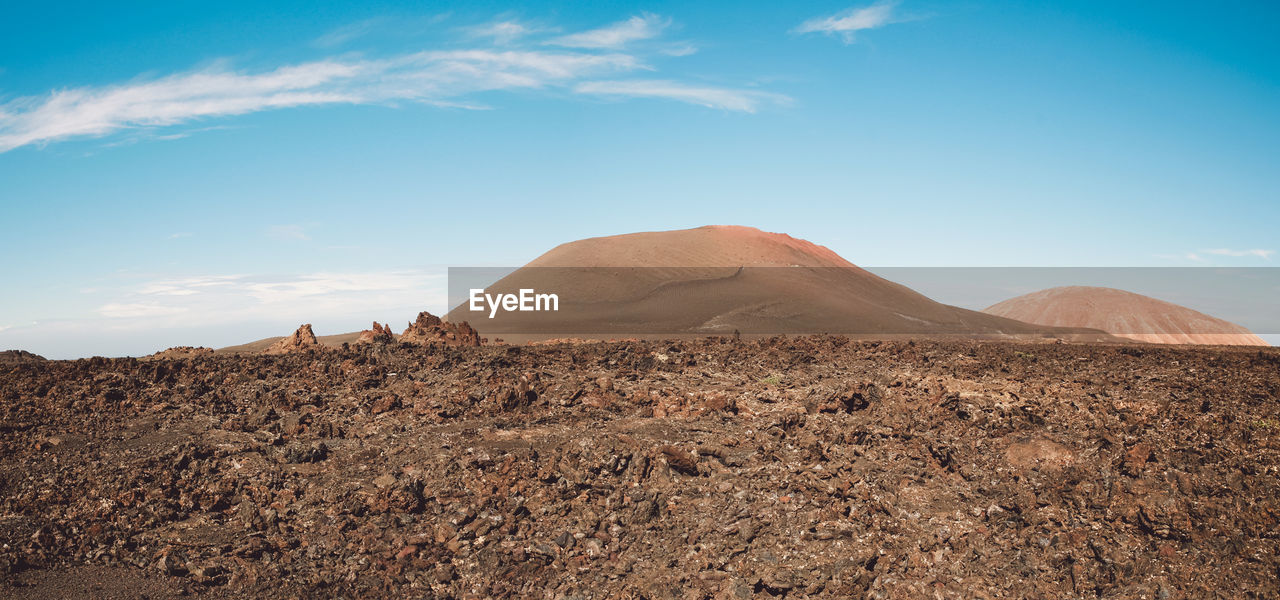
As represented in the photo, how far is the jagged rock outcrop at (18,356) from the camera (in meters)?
18.2

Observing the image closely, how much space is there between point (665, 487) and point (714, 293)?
44956 mm

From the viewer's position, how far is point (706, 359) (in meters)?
13.5

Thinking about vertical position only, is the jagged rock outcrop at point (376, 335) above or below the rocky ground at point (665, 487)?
above

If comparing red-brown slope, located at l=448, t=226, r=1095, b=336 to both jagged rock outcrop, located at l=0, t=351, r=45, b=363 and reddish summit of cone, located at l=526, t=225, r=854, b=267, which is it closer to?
reddish summit of cone, located at l=526, t=225, r=854, b=267

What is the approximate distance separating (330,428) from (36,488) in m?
3.11

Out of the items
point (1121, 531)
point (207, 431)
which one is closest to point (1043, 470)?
point (1121, 531)

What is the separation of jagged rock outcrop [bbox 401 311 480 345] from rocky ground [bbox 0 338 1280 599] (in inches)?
220

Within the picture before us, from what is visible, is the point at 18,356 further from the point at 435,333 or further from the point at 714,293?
the point at 714,293

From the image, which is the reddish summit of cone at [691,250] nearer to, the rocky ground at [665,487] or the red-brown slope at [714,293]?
the red-brown slope at [714,293]

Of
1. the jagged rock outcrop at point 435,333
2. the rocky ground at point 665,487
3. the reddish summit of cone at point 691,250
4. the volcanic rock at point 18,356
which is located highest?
the reddish summit of cone at point 691,250

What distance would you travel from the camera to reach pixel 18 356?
1869 centimetres

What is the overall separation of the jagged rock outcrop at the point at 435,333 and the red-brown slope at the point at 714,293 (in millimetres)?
23896

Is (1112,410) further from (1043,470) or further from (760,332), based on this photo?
(760,332)

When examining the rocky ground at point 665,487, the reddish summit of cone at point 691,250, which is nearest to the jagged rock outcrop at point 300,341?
the rocky ground at point 665,487
